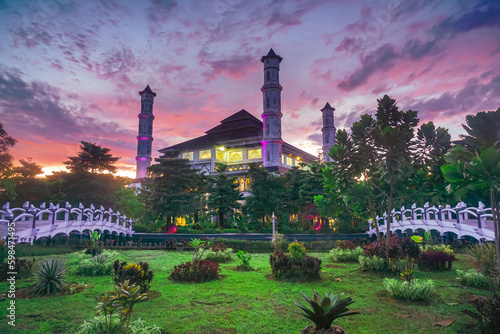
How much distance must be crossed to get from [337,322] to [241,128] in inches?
1982

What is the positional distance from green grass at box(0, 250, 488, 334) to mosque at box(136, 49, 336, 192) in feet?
104

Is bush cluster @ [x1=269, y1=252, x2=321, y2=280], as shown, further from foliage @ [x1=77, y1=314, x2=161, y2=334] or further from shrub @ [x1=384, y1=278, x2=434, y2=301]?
foliage @ [x1=77, y1=314, x2=161, y2=334]

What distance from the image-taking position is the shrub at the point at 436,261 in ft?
40.3

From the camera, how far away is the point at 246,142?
2002 inches

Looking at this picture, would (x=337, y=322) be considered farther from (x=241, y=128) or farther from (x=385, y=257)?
(x=241, y=128)

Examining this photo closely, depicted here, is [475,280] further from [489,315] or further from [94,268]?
[94,268]

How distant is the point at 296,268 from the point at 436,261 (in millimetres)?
6294

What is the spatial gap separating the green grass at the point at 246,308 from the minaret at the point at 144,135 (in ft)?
160

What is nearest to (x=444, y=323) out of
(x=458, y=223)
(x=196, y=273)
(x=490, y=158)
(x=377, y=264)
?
(x=490, y=158)

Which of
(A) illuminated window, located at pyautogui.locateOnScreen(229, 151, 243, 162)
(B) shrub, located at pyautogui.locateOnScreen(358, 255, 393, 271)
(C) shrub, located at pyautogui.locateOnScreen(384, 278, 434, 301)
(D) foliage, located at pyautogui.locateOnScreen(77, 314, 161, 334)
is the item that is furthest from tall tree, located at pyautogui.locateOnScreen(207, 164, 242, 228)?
(D) foliage, located at pyautogui.locateOnScreen(77, 314, 161, 334)

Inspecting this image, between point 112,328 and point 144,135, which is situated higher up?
point 144,135

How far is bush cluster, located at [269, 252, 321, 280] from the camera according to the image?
415 inches

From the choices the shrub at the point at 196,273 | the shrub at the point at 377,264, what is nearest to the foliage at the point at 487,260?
the shrub at the point at 377,264

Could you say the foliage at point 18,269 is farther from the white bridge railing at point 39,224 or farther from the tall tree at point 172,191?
the tall tree at point 172,191
